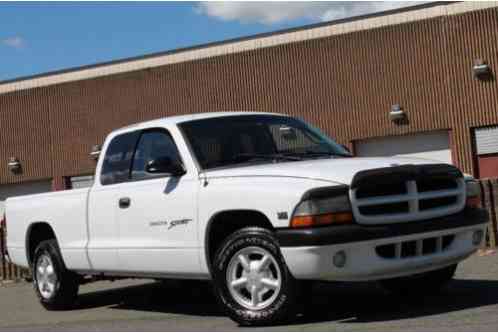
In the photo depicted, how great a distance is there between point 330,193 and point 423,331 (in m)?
1.16

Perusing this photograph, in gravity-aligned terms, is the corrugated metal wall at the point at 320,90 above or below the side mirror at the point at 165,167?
above

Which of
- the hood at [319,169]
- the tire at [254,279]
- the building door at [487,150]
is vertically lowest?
the tire at [254,279]

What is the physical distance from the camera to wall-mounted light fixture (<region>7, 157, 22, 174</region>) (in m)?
49.7

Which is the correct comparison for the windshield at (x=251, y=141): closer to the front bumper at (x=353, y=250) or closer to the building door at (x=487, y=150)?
the front bumper at (x=353, y=250)

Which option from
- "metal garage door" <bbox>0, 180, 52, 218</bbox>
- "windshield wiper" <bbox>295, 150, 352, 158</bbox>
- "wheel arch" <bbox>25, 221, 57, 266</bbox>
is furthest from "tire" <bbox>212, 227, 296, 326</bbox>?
"metal garage door" <bbox>0, 180, 52, 218</bbox>

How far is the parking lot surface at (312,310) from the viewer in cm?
679

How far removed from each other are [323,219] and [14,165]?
147ft

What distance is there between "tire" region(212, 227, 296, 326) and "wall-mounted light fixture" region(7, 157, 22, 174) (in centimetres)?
4413

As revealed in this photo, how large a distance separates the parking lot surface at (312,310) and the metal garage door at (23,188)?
1519 inches

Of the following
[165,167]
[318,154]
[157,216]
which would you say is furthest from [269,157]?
[157,216]

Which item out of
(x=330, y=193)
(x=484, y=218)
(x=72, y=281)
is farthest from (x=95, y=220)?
(x=484, y=218)

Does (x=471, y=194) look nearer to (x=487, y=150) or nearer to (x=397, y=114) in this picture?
(x=487, y=150)

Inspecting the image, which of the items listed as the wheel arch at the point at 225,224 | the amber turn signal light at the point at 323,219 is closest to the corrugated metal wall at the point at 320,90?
the wheel arch at the point at 225,224

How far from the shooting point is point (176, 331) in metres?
7.32
